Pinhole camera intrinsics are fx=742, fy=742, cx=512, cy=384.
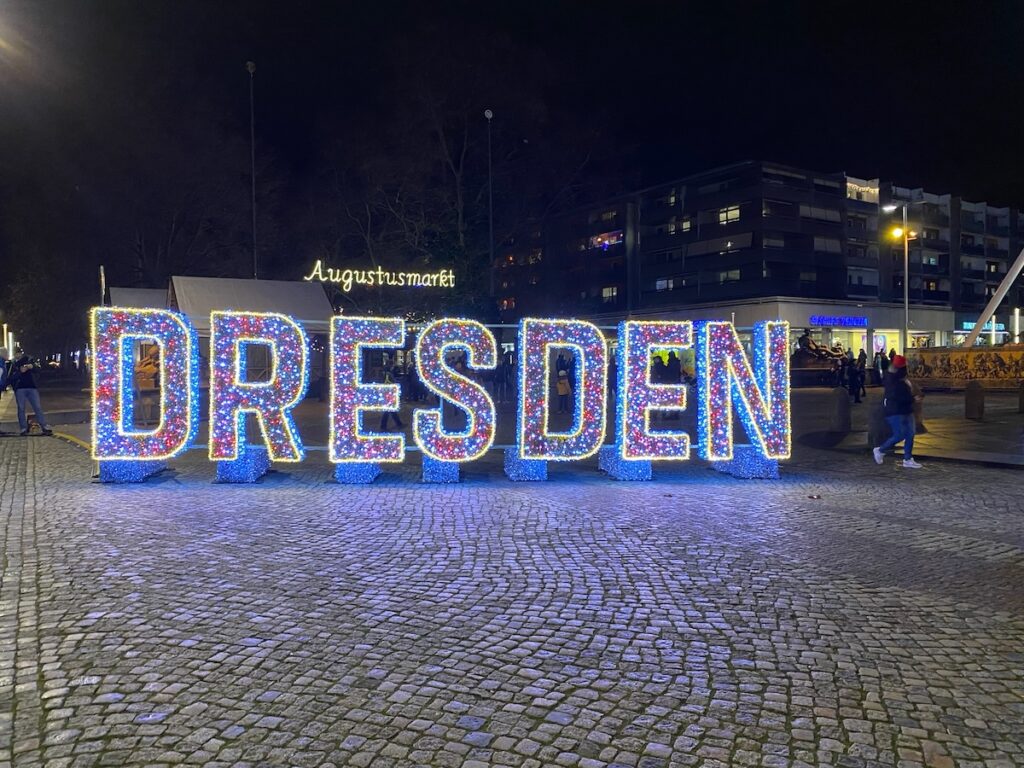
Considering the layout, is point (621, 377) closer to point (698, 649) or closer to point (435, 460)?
point (435, 460)

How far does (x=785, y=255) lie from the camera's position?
55.2 meters

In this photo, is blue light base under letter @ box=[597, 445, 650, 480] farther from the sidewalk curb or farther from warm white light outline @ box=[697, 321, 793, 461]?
the sidewalk curb

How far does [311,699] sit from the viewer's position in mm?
3902

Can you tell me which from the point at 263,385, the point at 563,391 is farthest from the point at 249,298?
the point at 263,385

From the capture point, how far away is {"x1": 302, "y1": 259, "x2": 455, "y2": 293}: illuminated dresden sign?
30.2 meters

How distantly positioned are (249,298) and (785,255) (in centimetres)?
4117

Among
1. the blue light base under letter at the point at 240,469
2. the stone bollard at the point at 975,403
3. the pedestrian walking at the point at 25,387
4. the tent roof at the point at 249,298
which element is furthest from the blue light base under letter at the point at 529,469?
the tent roof at the point at 249,298

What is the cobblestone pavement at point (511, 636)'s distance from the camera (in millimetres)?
3512

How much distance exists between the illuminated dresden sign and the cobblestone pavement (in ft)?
71.9

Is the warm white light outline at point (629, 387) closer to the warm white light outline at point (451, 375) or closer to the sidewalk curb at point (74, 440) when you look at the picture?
the warm white light outline at point (451, 375)

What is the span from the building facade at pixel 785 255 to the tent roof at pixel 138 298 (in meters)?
23.2

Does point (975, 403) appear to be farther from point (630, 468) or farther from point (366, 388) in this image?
point (366, 388)

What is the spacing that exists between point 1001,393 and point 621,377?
26937 millimetres

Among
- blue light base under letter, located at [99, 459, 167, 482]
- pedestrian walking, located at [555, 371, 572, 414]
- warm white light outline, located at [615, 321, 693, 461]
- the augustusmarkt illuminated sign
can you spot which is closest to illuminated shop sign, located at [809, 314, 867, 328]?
pedestrian walking, located at [555, 371, 572, 414]
